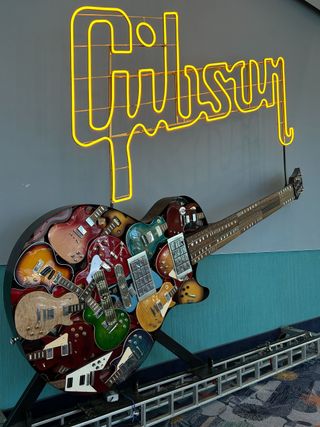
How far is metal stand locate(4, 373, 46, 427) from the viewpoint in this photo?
1.27 metres

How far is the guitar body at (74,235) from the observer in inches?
50.4

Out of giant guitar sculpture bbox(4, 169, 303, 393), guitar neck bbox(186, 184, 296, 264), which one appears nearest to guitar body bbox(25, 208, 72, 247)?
giant guitar sculpture bbox(4, 169, 303, 393)

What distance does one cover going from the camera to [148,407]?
155cm

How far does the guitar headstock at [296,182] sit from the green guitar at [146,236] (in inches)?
41.5

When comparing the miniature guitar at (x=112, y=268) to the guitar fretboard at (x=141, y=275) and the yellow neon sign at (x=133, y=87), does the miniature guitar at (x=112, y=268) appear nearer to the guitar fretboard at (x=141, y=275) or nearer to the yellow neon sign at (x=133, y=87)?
the guitar fretboard at (x=141, y=275)

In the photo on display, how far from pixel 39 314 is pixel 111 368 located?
0.34 metres

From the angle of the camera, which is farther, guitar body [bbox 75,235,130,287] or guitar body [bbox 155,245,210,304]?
guitar body [bbox 155,245,210,304]

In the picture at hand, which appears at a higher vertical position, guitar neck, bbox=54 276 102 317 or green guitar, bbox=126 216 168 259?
green guitar, bbox=126 216 168 259

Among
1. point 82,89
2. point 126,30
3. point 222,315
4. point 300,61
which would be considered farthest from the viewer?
point 300,61

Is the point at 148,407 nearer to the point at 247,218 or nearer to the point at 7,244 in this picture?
the point at 7,244

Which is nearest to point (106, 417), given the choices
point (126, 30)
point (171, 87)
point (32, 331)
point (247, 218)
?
point (32, 331)

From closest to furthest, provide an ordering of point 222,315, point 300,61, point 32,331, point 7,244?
point 32,331
point 7,244
point 222,315
point 300,61

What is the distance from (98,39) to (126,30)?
16 centimetres

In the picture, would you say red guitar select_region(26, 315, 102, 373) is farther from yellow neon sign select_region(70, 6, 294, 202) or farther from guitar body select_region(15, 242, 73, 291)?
yellow neon sign select_region(70, 6, 294, 202)
